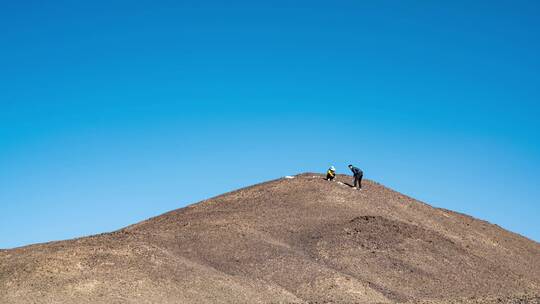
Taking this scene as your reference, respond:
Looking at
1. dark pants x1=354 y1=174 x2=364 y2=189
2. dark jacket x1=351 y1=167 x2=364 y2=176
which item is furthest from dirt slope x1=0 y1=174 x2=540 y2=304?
dark jacket x1=351 y1=167 x2=364 y2=176

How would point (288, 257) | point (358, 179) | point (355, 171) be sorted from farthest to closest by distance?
point (358, 179)
point (355, 171)
point (288, 257)

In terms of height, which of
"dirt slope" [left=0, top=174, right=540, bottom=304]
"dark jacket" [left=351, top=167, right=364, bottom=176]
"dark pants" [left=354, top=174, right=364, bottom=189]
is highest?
"dark jacket" [left=351, top=167, right=364, bottom=176]

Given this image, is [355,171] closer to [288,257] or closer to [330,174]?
[330,174]

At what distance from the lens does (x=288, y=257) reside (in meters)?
35.4

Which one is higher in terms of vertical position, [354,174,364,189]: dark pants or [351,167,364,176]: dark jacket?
[351,167,364,176]: dark jacket

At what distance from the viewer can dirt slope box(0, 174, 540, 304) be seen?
29797 mm

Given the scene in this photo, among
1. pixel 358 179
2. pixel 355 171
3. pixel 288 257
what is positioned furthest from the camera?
pixel 358 179

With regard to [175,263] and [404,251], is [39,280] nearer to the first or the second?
[175,263]

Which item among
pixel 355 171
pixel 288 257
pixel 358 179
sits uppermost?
pixel 355 171

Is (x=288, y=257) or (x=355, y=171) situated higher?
(x=355, y=171)

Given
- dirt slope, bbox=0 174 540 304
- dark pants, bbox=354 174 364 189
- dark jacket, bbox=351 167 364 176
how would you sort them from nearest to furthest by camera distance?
1. dirt slope, bbox=0 174 540 304
2. dark jacket, bbox=351 167 364 176
3. dark pants, bbox=354 174 364 189

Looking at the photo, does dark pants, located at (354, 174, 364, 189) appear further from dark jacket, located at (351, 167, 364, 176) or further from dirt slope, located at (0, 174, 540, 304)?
dirt slope, located at (0, 174, 540, 304)

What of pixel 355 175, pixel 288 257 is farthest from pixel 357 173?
pixel 288 257

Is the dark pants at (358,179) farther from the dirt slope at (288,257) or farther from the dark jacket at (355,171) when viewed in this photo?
the dirt slope at (288,257)
